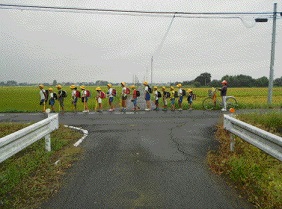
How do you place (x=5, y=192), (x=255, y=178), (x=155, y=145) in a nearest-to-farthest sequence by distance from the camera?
(x=5, y=192)
(x=255, y=178)
(x=155, y=145)

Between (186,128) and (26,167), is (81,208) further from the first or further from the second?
(186,128)

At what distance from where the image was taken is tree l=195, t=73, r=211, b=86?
11156cm

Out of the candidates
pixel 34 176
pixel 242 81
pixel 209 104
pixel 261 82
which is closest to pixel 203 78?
pixel 242 81

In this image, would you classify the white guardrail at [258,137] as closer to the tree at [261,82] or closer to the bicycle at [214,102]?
the bicycle at [214,102]

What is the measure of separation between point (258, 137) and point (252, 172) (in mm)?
643

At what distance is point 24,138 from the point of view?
4664 mm

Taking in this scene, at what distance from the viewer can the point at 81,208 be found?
3.24 meters

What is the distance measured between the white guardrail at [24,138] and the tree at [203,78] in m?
108

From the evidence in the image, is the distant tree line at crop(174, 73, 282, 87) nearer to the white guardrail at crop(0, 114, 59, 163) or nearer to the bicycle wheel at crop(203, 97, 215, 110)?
the bicycle wheel at crop(203, 97, 215, 110)

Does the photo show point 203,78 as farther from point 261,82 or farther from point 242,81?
point 261,82

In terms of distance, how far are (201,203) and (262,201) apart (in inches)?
33.9

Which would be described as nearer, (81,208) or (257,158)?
(81,208)

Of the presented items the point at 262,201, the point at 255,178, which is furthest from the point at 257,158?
the point at 262,201

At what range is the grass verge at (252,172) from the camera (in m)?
3.41
